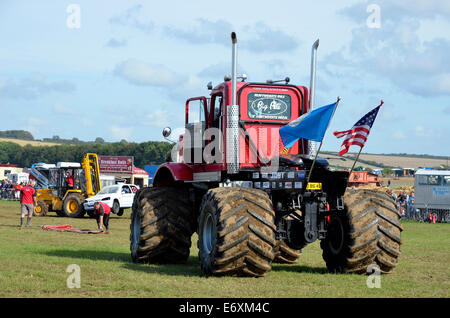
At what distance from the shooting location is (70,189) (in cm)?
3994

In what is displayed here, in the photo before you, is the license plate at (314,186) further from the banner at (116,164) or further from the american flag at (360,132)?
the banner at (116,164)

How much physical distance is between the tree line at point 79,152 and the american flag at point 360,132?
87461 millimetres

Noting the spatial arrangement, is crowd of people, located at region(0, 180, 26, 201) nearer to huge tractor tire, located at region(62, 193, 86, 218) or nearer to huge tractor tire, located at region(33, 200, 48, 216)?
huge tractor tire, located at region(33, 200, 48, 216)

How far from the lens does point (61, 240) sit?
21.0 m

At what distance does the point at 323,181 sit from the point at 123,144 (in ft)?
365

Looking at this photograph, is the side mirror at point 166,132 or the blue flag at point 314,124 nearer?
the blue flag at point 314,124

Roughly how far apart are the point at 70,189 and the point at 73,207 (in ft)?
5.39

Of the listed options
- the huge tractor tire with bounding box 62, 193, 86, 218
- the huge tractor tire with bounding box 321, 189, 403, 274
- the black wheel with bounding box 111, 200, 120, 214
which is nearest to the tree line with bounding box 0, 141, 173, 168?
the huge tractor tire with bounding box 62, 193, 86, 218

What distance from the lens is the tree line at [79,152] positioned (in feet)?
360

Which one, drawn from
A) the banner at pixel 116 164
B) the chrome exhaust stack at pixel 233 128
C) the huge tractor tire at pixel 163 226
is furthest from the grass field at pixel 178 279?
the banner at pixel 116 164

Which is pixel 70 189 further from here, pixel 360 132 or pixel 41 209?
pixel 360 132

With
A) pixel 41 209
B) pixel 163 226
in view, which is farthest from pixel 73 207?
pixel 163 226

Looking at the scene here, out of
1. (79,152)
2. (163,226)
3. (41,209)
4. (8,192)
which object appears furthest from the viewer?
(79,152)
